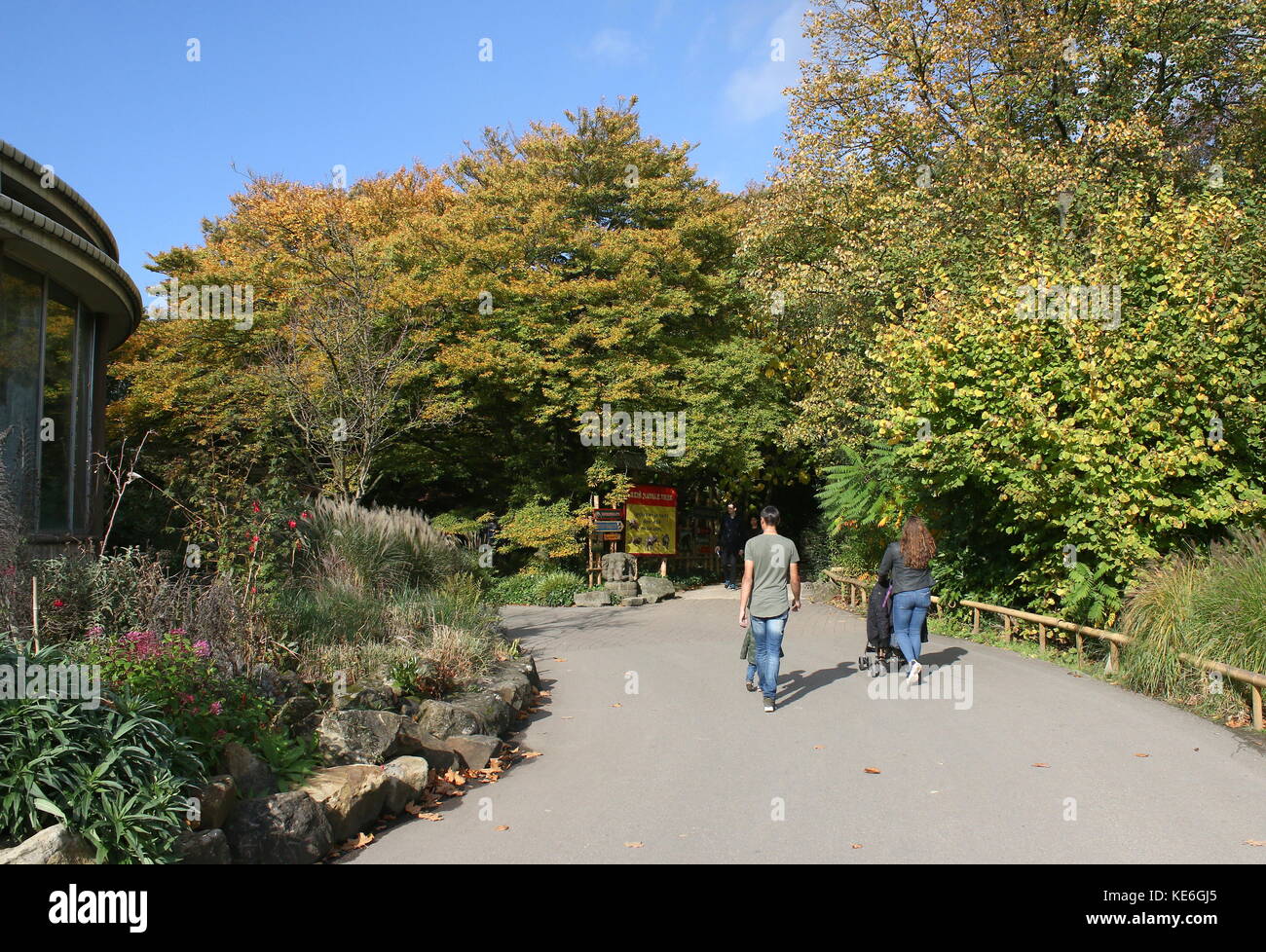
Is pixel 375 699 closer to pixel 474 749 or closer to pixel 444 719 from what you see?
pixel 444 719

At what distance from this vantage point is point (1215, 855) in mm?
5297

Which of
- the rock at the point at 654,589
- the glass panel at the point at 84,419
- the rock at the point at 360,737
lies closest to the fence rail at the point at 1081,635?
the rock at the point at 654,589

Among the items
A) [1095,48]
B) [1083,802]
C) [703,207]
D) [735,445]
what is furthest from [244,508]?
[703,207]

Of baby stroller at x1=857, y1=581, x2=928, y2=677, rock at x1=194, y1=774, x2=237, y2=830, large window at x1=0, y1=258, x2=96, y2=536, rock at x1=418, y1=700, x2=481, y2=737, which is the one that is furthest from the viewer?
baby stroller at x1=857, y1=581, x2=928, y2=677

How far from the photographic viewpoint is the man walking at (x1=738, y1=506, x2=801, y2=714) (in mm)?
9297

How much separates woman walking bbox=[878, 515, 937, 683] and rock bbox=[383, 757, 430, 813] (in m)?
5.70

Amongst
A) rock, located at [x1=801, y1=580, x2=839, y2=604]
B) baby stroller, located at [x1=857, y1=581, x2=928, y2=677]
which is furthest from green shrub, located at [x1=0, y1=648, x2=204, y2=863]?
rock, located at [x1=801, y1=580, x2=839, y2=604]

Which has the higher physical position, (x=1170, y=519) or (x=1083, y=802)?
(x=1170, y=519)

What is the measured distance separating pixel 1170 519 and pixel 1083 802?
21.8 ft

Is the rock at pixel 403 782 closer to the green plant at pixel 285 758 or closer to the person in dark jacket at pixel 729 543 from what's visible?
the green plant at pixel 285 758

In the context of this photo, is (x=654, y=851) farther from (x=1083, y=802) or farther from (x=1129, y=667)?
(x=1129, y=667)

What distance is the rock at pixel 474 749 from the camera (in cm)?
756

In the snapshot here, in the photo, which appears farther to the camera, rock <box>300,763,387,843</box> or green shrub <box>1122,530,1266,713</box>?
green shrub <box>1122,530,1266,713</box>

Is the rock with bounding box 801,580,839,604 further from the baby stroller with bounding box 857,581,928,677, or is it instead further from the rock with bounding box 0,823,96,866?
the rock with bounding box 0,823,96,866
